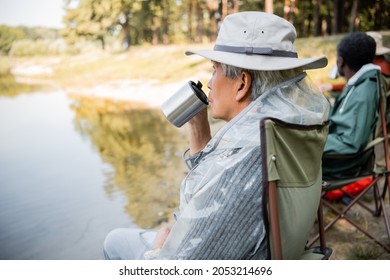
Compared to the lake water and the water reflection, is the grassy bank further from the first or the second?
the lake water

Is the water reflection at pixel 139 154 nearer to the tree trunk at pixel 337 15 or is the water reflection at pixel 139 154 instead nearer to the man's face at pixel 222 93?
the man's face at pixel 222 93

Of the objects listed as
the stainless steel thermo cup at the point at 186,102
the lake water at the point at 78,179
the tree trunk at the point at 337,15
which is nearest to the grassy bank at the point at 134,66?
the tree trunk at the point at 337,15

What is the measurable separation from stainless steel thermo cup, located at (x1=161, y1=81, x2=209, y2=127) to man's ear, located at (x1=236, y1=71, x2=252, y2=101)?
0.25 metres

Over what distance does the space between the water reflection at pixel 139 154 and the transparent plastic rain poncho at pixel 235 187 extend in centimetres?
244

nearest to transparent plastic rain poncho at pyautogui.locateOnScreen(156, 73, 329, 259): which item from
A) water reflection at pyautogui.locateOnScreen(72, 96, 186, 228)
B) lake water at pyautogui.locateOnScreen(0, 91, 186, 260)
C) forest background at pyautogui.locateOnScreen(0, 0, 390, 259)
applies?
lake water at pyautogui.locateOnScreen(0, 91, 186, 260)

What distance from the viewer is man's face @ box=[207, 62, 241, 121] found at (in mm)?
1215

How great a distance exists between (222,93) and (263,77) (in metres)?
0.15

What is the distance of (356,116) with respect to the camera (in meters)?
2.23

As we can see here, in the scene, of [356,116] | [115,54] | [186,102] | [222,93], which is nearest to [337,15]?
[115,54]

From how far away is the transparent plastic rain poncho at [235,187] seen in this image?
1.05 metres

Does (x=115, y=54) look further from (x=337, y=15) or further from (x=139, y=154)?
(x=139, y=154)

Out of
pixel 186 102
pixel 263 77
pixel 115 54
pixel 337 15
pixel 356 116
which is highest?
pixel 337 15
